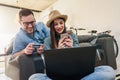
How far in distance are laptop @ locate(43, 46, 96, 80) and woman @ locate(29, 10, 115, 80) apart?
9 cm

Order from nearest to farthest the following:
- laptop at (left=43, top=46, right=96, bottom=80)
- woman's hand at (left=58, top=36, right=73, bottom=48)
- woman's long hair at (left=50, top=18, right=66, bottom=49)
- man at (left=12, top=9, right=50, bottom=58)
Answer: laptop at (left=43, top=46, right=96, bottom=80) < woman's hand at (left=58, top=36, right=73, bottom=48) < woman's long hair at (left=50, top=18, right=66, bottom=49) < man at (left=12, top=9, right=50, bottom=58)

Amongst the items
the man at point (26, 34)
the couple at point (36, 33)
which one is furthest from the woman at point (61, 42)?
the man at point (26, 34)

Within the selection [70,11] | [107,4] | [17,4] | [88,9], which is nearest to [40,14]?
[17,4]

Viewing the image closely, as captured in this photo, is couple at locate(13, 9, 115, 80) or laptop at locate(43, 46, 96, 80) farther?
couple at locate(13, 9, 115, 80)

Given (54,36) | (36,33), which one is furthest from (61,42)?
(36,33)

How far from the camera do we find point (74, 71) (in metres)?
1.21

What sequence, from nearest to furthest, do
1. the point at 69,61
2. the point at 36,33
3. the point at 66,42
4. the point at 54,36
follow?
1. the point at 69,61
2. the point at 66,42
3. the point at 54,36
4. the point at 36,33

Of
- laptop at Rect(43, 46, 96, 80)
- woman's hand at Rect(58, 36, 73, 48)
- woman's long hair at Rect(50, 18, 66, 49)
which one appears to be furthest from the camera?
woman's long hair at Rect(50, 18, 66, 49)

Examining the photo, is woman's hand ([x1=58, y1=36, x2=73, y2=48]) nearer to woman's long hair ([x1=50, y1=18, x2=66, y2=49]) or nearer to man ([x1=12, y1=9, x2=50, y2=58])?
woman's long hair ([x1=50, y1=18, x2=66, y2=49])

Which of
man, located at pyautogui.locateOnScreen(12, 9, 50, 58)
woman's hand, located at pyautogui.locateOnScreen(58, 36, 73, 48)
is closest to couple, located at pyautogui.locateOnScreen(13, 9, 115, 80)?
man, located at pyautogui.locateOnScreen(12, 9, 50, 58)

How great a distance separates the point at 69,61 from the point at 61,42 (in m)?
0.33

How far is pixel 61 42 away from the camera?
150cm

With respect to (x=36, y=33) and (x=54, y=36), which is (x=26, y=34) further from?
(x=54, y=36)

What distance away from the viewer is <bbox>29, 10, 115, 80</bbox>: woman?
4.19 ft
